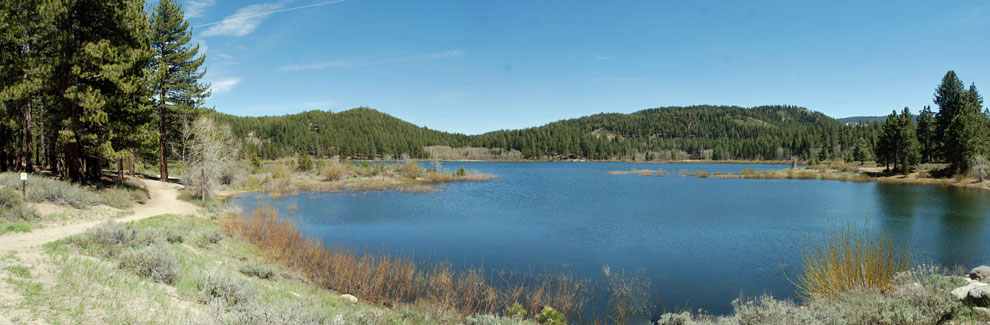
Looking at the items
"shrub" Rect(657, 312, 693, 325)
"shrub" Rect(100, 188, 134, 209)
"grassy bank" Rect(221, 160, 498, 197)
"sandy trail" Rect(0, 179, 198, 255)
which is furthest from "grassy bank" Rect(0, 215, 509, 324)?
"grassy bank" Rect(221, 160, 498, 197)

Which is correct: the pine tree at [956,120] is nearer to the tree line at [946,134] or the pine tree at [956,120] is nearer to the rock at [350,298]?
the tree line at [946,134]

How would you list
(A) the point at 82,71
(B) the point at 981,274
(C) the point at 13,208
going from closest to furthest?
(B) the point at 981,274 → (C) the point at 13,208 → (A) the point at 82,71

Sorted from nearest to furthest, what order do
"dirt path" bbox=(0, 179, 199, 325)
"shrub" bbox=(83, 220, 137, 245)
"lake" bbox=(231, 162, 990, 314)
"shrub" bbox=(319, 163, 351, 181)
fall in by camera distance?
"dirt path" bbox=(0, 179, 199, 325), "shrub" bbox=(83, 220, 137, 245), "lake" bbox=(231, 162, 990, 314), "shrub" bbox=(319, 163, 351, 181)

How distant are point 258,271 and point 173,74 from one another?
27.6 meters

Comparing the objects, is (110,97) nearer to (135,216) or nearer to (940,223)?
(135,216)

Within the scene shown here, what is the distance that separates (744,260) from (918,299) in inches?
322

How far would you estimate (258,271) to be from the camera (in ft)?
35.9

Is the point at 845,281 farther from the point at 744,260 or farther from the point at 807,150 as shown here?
the point at 807,150

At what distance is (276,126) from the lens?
572ft

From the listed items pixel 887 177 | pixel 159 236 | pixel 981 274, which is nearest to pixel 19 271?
pixel 159 236

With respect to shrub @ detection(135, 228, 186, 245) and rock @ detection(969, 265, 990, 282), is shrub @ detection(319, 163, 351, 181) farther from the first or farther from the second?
rock @ detection(969, 265, 990, 282)

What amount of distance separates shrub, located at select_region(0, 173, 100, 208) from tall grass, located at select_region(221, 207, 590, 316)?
6.90m

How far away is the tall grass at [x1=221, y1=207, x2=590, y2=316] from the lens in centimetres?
1095

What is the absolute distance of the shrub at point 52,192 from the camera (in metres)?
14.5
